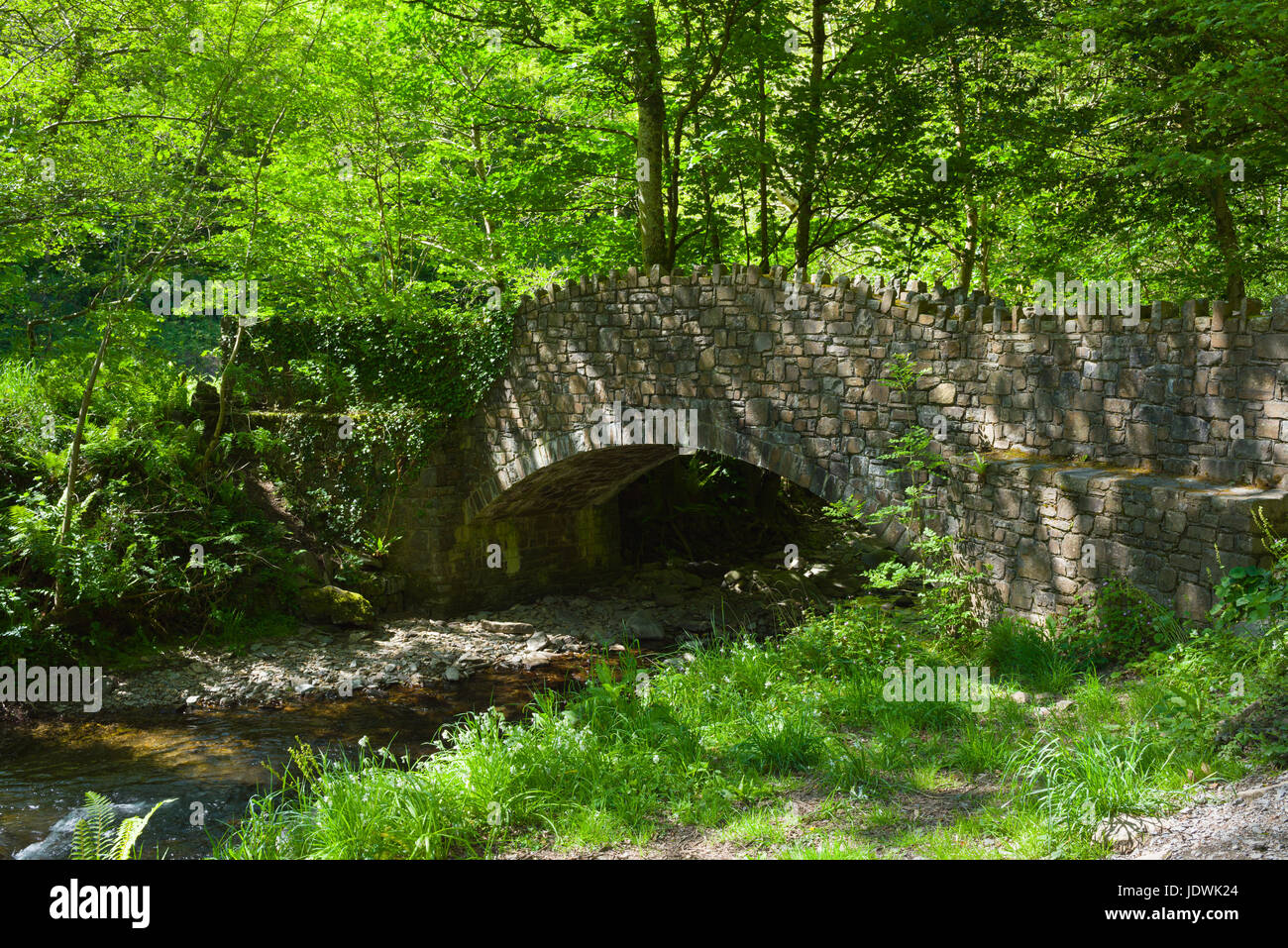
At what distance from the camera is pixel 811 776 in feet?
18.1

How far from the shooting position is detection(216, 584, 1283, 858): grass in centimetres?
457

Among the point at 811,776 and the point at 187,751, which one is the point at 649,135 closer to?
the point at 187,751

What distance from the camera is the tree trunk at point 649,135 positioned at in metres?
10.9

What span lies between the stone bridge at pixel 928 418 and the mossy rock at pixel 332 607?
3.48 feet

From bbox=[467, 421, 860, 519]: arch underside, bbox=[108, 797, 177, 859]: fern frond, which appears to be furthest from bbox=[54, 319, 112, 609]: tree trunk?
bbox=[108, 797, 177, 859]: fern frond

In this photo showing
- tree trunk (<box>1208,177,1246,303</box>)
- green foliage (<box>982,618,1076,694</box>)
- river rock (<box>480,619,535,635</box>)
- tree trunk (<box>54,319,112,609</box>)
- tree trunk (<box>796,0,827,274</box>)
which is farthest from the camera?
river rock (<box>480,619,535,635</box>)

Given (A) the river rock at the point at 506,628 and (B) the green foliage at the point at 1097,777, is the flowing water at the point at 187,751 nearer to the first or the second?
(A) the river rock at the point at 506,628

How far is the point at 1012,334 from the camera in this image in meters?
8.02

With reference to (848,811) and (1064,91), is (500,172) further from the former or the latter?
(848,811)

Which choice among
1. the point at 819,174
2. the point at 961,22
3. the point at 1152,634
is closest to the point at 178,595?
the point at 819,174

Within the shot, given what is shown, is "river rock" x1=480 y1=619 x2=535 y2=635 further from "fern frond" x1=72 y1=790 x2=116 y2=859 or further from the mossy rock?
"fern frond" x1=72 y1=790 x2=116 y2=859

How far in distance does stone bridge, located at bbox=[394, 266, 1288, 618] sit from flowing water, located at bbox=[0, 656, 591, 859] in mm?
2702

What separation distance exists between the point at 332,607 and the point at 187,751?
3.40 metres

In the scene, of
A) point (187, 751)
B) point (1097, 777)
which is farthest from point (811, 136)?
point (187, 751)
